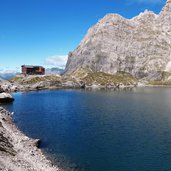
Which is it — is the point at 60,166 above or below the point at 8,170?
below

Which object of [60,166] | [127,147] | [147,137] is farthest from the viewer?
[147,137]

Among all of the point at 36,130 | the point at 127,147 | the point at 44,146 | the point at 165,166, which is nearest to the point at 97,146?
the point at 127,147

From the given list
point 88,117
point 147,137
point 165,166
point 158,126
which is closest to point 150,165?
point 165,166

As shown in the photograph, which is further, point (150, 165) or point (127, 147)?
point (127, 147)

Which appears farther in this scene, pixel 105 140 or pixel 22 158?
pixel 105 140

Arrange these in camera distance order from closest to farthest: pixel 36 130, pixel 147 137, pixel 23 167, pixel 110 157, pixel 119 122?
1. pixel 23 167
2. pixel 110 157
3. pixel 147 137
4. pixel 36 130
5. pixel 119 122

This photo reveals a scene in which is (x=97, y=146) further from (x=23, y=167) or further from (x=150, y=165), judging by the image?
(x=23, y=167)

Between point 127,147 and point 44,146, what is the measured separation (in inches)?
873

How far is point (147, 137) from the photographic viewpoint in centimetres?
8850

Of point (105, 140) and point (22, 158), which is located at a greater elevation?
point (22, 158)

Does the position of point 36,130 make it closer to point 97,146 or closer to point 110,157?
point 97,146

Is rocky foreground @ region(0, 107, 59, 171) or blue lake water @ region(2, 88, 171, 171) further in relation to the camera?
blue lake water @ region(2, 88, 171, 171)

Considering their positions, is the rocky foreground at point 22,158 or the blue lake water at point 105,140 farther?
the blue lake water at point 105,140

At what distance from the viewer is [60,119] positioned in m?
125
